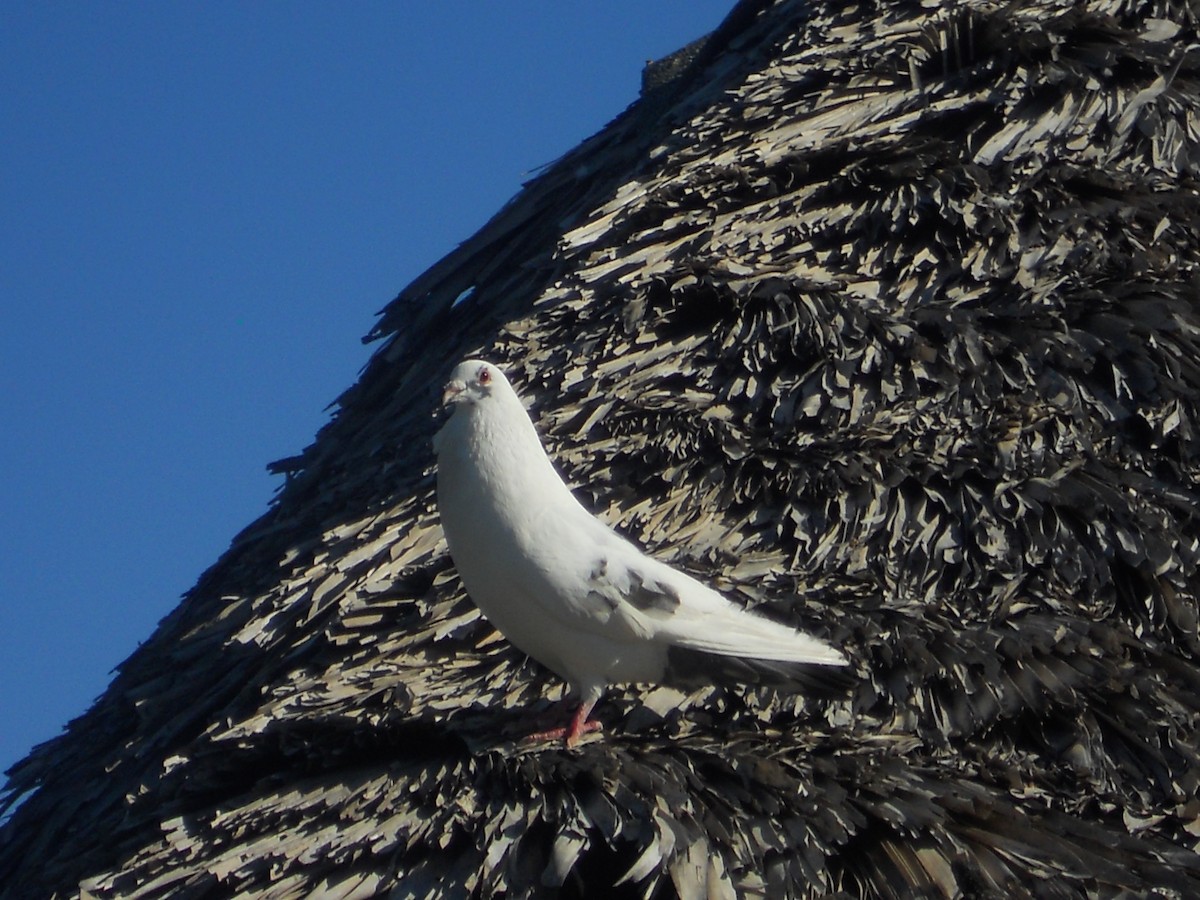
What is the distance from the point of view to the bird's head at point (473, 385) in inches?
145

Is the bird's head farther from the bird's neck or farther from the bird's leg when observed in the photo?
the bird's leg

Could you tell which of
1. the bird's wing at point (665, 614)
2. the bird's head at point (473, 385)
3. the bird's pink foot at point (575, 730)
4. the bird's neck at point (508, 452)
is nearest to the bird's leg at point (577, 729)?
the bird's pink foot at point (575, 730)

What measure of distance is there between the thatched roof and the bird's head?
0.56 metres

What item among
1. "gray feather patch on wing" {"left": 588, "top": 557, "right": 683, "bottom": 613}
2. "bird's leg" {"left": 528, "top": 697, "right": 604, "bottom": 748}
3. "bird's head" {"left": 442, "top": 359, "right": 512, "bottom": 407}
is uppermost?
"bird's head" {"left": 442, "top": 359, "right": 512, "bottom": 407}

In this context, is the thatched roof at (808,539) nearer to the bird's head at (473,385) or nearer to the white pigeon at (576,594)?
the white pigeon at (576,594)

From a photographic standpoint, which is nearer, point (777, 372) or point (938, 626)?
point (938, 626)

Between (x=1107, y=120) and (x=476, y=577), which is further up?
(x=476, y=577)

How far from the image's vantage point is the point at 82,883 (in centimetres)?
375

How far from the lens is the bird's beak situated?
3.68 metres

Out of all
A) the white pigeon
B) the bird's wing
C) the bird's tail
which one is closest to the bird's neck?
the white pigeon

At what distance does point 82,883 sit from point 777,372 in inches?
82.7

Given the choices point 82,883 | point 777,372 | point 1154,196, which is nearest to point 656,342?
point 777,372

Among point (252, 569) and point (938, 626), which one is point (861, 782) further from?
point (252, 569)

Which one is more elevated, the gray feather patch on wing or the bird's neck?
the bird's neck
